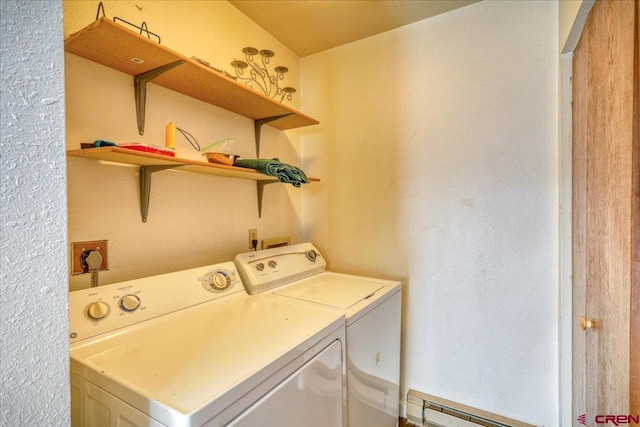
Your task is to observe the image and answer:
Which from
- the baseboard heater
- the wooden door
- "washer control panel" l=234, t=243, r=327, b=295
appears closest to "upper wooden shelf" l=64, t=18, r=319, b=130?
"washer control panel" l=234, t=243, r=327, b=295

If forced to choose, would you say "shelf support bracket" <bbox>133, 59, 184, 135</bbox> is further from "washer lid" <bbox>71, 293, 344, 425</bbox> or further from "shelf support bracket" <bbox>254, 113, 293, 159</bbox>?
"washer lid" <bbox>71, 293, 344, 425</bbox>

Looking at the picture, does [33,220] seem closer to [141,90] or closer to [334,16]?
[141,90]

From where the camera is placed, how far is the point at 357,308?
1.28 metres

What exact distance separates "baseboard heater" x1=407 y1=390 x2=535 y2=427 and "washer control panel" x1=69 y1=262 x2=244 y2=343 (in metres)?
1.30

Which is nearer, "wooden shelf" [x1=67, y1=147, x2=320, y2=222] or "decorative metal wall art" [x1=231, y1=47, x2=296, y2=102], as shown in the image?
"wooden shelf" [x1=67, y1=147, x2=320, y2=222]

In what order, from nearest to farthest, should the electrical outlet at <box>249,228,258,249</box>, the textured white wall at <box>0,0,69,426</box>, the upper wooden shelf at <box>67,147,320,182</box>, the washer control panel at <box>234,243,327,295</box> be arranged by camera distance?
the textured white wall at <box>0,0,69,426</box> → the upper wooden shelf at <box>67,147,320,182</box> → the washer control panel at <box>234,243,327,295</box> → the electrical outlet at <box>249,228,258,249</box>

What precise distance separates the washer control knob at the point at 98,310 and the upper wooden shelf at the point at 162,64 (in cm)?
87

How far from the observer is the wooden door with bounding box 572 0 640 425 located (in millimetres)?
643

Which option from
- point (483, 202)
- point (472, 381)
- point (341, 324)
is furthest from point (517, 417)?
point (341, 324)

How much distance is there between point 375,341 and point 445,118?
1.30 meters

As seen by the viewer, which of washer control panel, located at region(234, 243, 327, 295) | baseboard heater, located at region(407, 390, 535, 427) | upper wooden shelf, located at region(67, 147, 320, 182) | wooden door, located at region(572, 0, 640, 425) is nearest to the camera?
wooden door, located at region(572, 0, 640, 425)

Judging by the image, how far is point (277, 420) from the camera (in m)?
0.84

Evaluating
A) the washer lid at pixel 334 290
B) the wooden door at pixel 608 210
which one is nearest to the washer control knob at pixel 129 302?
the washer lid at pixel 334 290

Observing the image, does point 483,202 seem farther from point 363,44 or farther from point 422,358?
point 363,44
